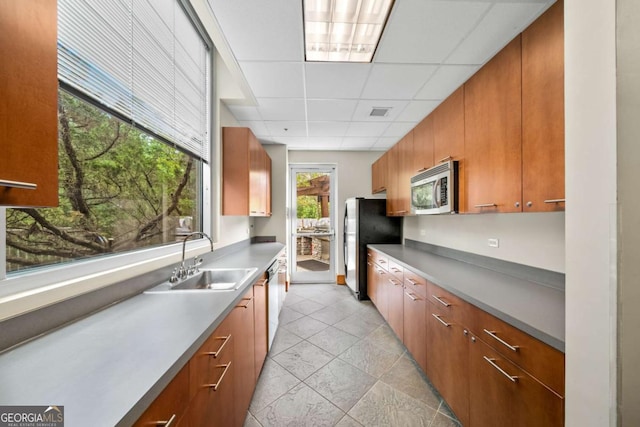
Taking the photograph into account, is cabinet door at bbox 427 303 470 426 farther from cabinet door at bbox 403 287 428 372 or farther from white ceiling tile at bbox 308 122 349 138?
white ceiling tile at bbox 308 122 349 138

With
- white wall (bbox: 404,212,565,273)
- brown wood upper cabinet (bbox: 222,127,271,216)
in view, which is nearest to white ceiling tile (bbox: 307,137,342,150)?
brown wood upper cabinet (bbox: 222,127,271,216)

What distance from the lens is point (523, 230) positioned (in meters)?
1.76

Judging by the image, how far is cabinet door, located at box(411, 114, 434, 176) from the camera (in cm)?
236

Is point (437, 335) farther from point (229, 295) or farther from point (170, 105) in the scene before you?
point (170, 105)

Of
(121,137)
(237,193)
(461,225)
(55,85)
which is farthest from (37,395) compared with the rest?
(461,225)

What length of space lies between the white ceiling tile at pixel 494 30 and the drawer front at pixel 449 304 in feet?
5.98

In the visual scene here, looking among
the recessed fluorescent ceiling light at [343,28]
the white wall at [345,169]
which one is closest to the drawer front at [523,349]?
the recessed fluorescent ceiling light at [343,28]

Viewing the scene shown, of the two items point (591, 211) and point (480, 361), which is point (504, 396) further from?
point (591, 211)

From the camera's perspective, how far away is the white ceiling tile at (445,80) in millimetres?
2152

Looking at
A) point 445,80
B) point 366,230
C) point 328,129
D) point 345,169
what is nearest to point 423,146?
point 445,80

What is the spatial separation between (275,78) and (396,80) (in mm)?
1163

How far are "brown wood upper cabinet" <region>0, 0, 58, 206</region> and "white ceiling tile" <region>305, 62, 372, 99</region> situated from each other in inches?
72.0

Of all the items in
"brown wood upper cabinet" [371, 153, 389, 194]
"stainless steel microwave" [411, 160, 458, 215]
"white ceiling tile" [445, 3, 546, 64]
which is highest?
"white ceiling tile" [445, 3, 546, 64]

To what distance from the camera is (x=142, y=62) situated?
1.51 metres
